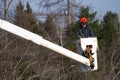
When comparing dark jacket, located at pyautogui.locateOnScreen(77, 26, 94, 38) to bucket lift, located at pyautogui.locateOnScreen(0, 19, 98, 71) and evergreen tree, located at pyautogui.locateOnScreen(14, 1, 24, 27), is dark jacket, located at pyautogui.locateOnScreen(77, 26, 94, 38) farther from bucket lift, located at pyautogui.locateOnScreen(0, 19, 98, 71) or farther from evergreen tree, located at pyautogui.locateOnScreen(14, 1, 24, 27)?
evergreen tree, located at pyautogui.locateOnScreen(14, 1, 24, 27)

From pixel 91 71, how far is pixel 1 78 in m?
2.31

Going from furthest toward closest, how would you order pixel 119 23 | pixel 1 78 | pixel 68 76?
pixel 119 23 < pixel 68 76 < pixel 1 78

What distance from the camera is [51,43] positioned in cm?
876

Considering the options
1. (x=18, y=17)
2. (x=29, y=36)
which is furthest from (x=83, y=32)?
(x=18, y=17)

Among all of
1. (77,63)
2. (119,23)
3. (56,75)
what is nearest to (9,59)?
(56,75)

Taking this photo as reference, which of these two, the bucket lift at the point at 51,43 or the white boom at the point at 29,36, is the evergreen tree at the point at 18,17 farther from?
the white boom at the point at 29,36

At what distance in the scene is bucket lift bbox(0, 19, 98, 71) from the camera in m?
8.30

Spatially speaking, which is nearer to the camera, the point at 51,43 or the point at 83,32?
the point at 51,43

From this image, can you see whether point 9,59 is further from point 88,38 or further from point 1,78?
point 88,38

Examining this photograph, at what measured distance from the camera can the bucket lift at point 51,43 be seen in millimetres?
8305

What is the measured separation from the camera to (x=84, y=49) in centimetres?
943

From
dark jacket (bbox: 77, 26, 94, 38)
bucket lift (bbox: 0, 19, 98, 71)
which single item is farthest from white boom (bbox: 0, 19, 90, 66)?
dark jacket (bbox: 77, 26, 94, 38)

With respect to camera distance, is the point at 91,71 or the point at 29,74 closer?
the point at 29,74

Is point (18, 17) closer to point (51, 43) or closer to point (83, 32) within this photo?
point (83, 32)
